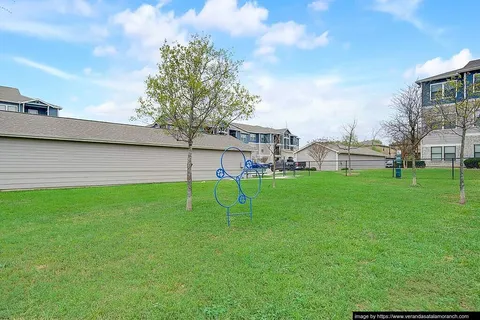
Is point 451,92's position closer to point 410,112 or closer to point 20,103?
point 410,112

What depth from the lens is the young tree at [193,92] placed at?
7625 millimetres

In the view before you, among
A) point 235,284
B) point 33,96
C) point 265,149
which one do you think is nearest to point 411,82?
point 235,284

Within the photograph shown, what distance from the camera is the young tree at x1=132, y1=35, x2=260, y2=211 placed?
762cm

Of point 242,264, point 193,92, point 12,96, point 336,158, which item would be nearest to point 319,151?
point 336,158

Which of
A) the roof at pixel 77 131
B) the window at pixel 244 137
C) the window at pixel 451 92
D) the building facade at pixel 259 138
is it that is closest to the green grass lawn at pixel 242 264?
the window at pixel 451 92

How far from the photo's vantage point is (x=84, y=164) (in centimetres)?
1501

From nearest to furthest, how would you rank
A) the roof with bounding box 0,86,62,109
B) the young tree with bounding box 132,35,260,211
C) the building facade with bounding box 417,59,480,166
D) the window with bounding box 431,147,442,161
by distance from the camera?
the young tree with bounding box 132,35,260,211
the building facade with bounding box 417,59,480,166
the window with bounding box 431,147,442,161
the roof with bounding box 0,86,62,109

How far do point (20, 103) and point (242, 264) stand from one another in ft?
117

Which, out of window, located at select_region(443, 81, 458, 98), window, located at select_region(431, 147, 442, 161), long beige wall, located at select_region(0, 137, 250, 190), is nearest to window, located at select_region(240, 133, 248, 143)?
long beige wall, located at select_region(0, 137, 250, 190)

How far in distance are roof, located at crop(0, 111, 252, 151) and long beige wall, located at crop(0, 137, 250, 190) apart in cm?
38

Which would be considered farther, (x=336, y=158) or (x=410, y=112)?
(x=336, y=158)

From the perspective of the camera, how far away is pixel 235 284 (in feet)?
10.2

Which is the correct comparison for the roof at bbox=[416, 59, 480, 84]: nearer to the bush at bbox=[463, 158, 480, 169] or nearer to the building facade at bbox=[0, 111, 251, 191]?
the bush at bbox=[463, 158, 480, 169]

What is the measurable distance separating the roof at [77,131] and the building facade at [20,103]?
48.7 ft
